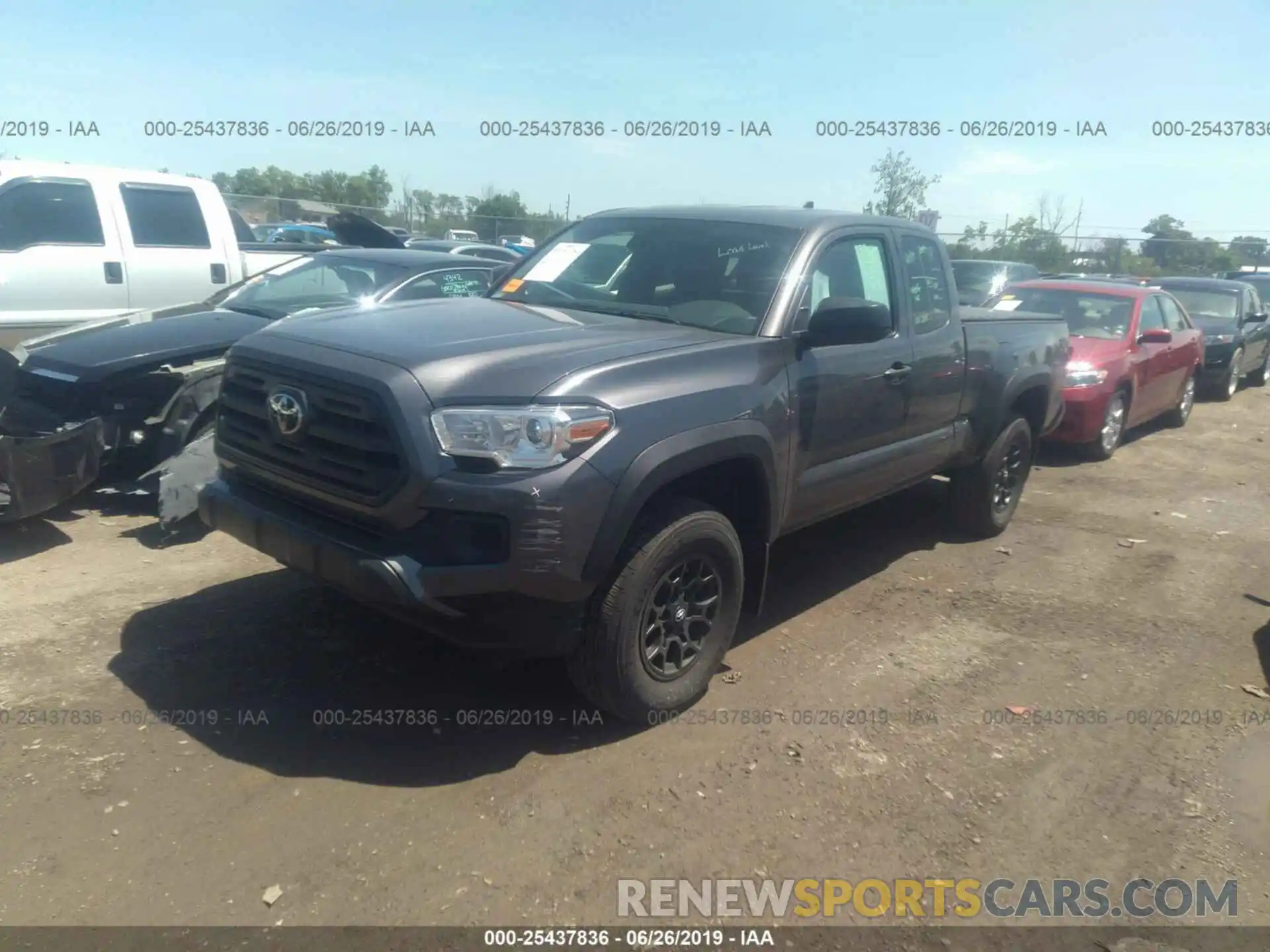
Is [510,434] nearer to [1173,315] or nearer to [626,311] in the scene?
[626,311]

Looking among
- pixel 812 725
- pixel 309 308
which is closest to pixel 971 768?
pixel 812 725

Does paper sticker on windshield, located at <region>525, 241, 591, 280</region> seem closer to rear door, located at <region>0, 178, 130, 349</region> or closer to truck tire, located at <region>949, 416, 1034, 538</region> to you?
truck tire, located at <region>949, 416, 1034, 538</region>

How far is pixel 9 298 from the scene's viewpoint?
24.6 ft

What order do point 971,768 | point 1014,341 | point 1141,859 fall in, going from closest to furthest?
point 1141,859
point 971,768
point 1014,341

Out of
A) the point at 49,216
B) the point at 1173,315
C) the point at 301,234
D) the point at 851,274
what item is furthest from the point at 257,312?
the point at 301,234

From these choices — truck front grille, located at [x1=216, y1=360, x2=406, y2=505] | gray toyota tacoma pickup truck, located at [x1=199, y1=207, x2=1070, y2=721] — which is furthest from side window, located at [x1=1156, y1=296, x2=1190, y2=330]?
truck front grille, located at [x1=216, y1=360, x2=406, y2=505]

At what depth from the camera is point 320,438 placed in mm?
3469

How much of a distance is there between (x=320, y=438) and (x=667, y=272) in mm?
1883

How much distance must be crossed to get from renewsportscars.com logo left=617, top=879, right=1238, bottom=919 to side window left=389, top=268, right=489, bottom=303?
4750 mm

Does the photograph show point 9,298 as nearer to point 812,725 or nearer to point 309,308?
point 309,308

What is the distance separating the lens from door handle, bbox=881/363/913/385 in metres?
4.83

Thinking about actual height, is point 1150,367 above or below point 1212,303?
below

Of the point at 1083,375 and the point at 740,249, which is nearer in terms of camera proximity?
the point at 740,249

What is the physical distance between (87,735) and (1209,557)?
668cm
